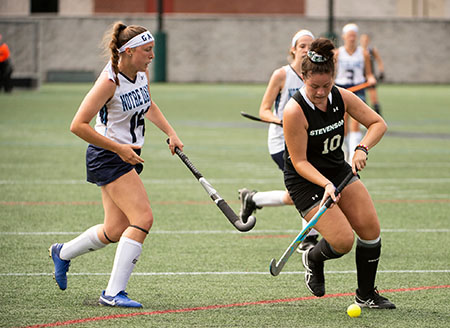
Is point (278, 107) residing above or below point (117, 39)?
below

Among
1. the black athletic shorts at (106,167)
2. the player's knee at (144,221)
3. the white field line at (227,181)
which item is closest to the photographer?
the player's knee at (144,221)

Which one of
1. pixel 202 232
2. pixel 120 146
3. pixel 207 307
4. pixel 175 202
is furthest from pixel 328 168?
pixel 175 202

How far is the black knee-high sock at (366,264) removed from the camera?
607cm

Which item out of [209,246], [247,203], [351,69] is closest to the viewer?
[209,246]

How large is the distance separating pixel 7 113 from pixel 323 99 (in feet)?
62.9

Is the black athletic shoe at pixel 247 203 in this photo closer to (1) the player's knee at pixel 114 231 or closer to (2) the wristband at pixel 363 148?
(1) the player's knee at pixel 114 231

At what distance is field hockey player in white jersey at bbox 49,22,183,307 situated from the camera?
19.7 ft

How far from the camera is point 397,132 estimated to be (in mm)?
20188

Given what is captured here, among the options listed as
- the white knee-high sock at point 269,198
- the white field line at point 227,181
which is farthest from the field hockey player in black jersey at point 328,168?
the white field line at point 227,181

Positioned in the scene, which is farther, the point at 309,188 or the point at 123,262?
the point at 309,188

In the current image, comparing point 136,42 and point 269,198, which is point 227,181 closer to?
point 269,198

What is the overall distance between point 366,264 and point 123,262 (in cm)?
166

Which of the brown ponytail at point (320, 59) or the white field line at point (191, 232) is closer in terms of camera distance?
the brown ponytail at point (320, 59)

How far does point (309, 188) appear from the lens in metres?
6.12
